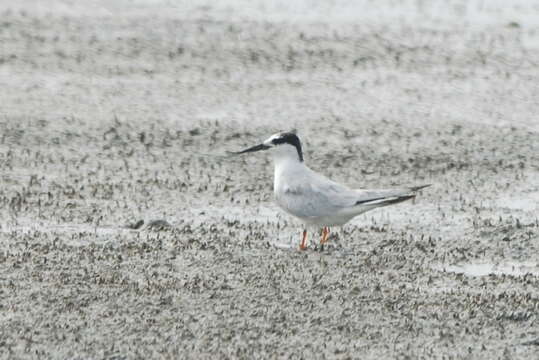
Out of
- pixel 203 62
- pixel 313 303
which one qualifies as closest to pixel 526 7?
pixel 203 62

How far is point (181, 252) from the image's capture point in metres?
9.68

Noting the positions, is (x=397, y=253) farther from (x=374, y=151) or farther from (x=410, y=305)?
(x=374, y=151)

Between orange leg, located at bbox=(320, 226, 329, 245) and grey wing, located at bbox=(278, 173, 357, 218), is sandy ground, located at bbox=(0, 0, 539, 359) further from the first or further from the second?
grey wing, located at bbox=(278, 173, 357, 218)

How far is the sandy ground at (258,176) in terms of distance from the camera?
319 inches

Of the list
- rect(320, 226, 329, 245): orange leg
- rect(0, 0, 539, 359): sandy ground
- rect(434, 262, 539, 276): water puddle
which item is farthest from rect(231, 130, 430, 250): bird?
rect(434, 262, 539, 276): water puddle

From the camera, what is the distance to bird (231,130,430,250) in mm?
9805

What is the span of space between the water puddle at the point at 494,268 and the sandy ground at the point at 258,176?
3cm

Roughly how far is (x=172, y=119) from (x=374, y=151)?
266 centimetres

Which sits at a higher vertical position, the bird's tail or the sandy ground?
the bird's tail

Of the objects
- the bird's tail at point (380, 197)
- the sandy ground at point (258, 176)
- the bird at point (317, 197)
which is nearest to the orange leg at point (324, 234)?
the bird at point (317, 197)

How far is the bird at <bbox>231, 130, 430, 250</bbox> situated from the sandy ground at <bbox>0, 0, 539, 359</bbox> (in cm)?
27

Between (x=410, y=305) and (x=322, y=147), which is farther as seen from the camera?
(x=322, y=147)

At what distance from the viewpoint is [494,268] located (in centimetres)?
966

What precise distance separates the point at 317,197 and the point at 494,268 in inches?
58.8
